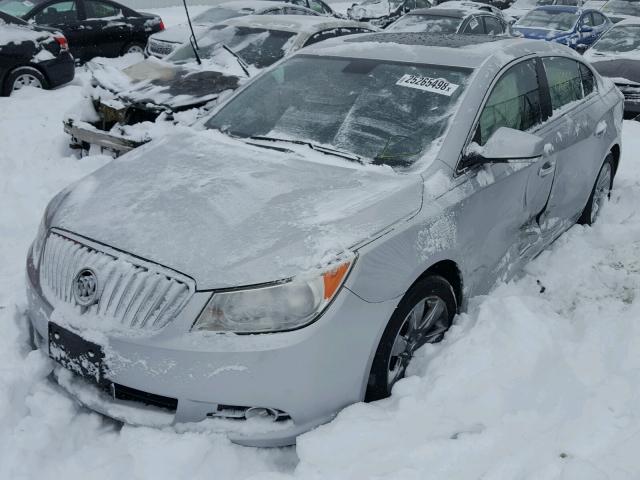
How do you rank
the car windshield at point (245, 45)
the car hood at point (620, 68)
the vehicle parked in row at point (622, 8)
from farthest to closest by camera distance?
the vehicle parked in row at point (622, 8)
the car hood at point (620, 68)
the car windshield at point (245, 45)

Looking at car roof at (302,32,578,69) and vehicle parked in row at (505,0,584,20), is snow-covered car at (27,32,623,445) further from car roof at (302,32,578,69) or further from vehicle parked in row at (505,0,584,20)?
vehicle parked in row at (505,0,584,20)

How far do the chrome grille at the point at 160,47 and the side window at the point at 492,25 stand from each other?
618cm

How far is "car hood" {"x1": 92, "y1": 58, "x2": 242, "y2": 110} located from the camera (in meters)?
6.02

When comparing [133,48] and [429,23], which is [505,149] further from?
[133,48]

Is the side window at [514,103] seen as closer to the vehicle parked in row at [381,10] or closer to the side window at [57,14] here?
the side window at [57,14]

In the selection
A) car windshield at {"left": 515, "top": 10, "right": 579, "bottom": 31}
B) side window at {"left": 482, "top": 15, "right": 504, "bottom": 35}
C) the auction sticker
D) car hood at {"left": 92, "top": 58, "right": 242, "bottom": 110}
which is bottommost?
car windshield at {"left": 515, "top": 10, "right": 579, "bottom": 31}

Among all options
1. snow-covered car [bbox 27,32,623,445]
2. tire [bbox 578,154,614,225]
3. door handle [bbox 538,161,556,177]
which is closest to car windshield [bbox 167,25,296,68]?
snow-covered car [bbox 27,32,623,445]

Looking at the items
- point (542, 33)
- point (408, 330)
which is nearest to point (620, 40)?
point (542, 33)

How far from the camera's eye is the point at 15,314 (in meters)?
3.29

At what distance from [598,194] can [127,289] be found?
12.8 feet

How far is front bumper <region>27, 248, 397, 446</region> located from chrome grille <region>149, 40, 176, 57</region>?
849 cm

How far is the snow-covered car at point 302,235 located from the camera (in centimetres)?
247

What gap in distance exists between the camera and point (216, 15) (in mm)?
11453

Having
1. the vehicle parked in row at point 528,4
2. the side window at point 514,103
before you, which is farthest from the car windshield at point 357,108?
the vehicle parked in row at point 528,4
